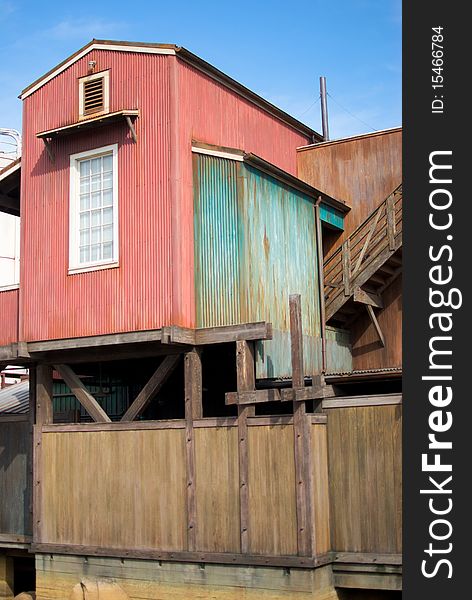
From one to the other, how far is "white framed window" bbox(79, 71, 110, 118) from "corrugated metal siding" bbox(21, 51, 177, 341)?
134 millimetres

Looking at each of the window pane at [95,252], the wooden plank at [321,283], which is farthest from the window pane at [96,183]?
the wooden plank at [321,283]

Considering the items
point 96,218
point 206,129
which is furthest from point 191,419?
point 206,129

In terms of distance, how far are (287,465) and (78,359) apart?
15.2 feet

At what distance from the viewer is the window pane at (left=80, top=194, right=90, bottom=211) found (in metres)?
15.9

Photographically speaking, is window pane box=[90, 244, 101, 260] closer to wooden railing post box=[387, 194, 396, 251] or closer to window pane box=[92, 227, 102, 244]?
window pane box=[92, 227, 102, 244]

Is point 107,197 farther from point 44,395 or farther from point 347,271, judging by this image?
point 347,271

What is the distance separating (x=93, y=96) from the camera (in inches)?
629

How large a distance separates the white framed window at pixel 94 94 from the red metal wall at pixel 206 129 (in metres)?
1.46

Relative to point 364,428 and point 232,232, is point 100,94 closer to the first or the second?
point 232,232

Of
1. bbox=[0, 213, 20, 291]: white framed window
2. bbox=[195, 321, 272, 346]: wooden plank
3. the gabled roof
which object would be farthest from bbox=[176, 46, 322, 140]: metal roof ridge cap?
bbox=[0, 213, 20, 291]: white framed window

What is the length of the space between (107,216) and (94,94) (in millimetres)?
2244

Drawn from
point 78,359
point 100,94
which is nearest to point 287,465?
point 78,359

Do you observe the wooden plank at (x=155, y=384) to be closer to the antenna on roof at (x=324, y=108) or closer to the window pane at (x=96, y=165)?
the window pane at (x=96, y=165)

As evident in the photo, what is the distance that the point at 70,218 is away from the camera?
1585 centimetres
